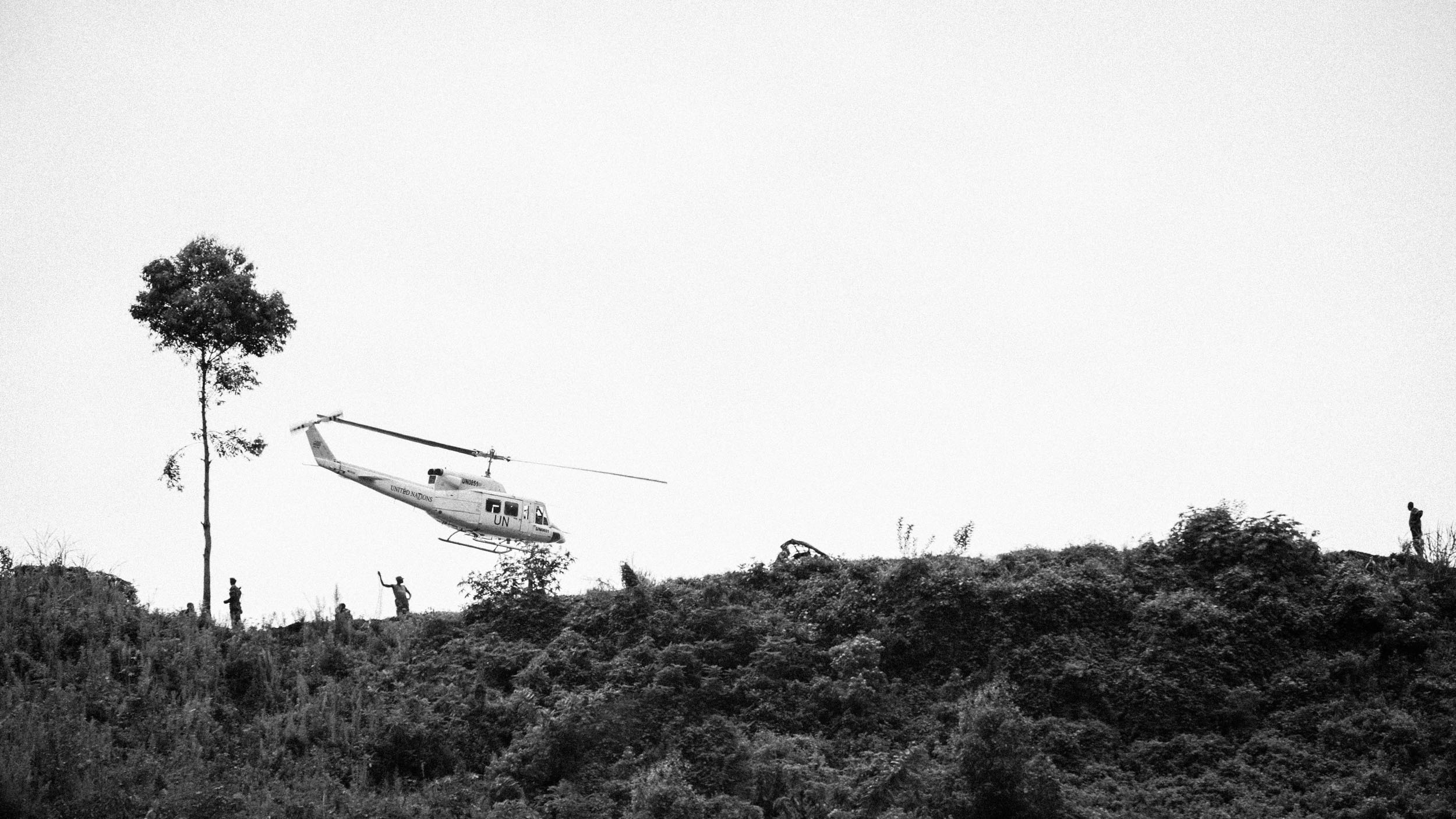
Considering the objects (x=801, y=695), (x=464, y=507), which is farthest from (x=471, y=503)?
(x=801, y=695)

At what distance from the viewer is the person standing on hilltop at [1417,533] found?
28781 millimetres

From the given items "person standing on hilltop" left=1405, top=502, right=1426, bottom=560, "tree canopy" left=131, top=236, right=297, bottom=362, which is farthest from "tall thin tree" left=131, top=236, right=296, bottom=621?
"person standing on hilltop" left=1405, top=502, right=1426, bottom=560

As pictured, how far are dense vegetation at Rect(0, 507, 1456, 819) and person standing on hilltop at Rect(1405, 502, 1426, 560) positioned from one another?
1.62 feet

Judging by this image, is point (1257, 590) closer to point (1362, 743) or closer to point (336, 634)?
point (1362, 743)

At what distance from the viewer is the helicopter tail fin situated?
39.7 m

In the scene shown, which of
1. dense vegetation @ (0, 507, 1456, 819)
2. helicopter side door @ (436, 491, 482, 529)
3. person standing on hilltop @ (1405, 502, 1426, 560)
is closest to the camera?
dense vegetation @ (0, 507, 1456, 819)

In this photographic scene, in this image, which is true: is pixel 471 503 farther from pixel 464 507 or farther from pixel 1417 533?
pixel 1417 533

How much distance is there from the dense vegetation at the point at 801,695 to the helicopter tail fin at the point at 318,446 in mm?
9805

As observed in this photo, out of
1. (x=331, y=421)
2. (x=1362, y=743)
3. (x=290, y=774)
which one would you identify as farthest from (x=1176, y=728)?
(x=331, y=421)

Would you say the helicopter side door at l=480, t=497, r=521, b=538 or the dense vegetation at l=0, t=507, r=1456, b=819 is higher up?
the helicopter side door at l=480, t=497, r=521, b=538

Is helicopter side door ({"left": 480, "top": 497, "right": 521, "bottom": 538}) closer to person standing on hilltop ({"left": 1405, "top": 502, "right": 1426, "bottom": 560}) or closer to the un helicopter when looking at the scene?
the un helicopter

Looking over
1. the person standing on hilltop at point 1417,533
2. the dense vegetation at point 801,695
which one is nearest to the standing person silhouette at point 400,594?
the dense vegetation at point 801,695

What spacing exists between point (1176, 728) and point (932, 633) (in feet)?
17.6

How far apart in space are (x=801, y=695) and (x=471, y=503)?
631 inches
